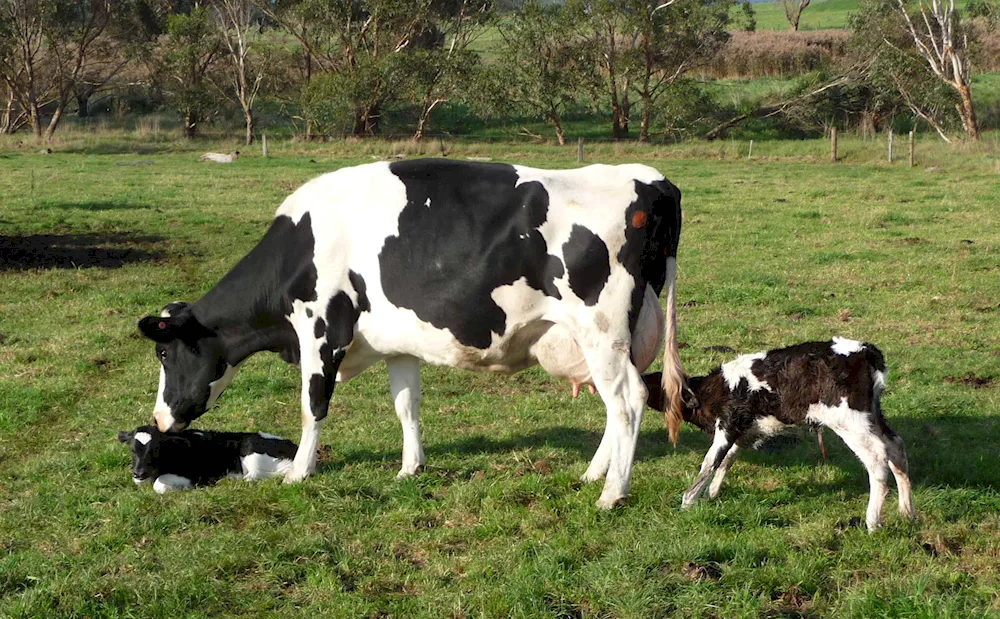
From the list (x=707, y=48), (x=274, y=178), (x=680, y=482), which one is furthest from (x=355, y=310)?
(x=707, y=48)

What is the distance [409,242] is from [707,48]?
49786 mm

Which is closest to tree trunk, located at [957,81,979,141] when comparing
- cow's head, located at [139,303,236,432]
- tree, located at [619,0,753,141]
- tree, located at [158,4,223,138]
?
tree, located at [619,0,753,141]

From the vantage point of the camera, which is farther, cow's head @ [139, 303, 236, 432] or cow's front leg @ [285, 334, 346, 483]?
cow's head @ [139, 303, 236, 432]

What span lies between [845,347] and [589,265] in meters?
1.78

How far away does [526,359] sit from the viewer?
25.7 feet

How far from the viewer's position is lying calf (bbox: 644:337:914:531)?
6699mm

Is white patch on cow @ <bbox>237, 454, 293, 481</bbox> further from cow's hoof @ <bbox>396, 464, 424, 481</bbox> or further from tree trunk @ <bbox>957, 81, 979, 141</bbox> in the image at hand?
tree trunk @ <bbox>957, 81, 979, 141</bbox>

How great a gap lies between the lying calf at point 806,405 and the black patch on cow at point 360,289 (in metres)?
2.51

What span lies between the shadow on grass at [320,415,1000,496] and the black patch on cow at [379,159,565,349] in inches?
61.8

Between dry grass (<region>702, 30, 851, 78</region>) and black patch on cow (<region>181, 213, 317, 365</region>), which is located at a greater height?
dry grass (<region>702, 30, 851, 78</region>)

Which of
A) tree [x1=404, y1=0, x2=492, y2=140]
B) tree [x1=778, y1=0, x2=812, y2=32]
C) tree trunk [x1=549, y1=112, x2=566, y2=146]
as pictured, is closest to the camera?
tree trunk [x1=549, y1=112, x2=566, y2=146]

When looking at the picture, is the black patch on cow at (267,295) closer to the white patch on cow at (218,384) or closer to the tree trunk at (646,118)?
the white patch on cow at (218,384)

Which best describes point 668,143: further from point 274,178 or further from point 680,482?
point 680,482

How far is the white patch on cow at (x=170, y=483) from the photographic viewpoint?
7770 mm
